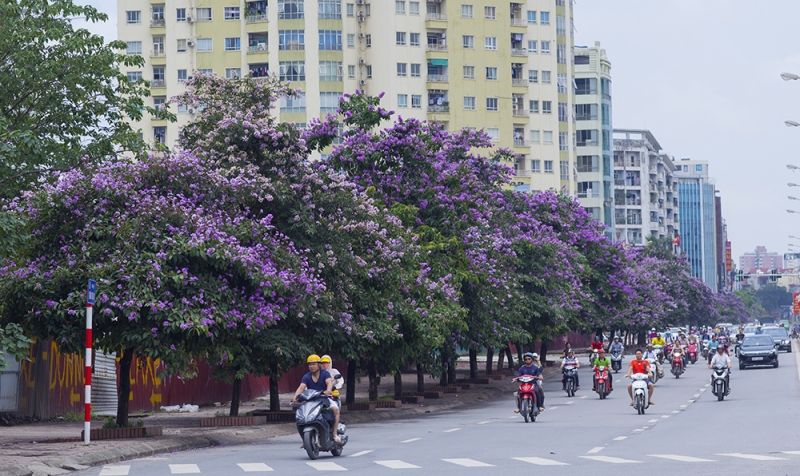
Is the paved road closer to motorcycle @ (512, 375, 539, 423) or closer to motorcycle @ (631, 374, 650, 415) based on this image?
motorcycle @ (512, 375, 539, 423)

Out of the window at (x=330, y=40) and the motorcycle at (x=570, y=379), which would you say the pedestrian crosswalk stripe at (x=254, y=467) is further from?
the window at (x=330, y=40)

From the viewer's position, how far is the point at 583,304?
2916 inches

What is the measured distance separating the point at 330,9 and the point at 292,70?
5.86 metres

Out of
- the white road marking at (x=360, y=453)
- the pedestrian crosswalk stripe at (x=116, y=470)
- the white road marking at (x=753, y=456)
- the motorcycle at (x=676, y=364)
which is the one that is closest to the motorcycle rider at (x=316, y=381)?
the white road marking at (x=360, y=453)

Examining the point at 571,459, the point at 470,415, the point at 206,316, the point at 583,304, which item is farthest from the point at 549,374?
the point at 571,459

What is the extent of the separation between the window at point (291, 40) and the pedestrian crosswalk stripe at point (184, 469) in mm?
92401

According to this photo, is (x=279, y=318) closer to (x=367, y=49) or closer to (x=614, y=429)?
(x=614, y=429)

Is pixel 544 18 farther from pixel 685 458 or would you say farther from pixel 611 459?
pixel 685 458

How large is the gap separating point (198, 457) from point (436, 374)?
80.5 ft

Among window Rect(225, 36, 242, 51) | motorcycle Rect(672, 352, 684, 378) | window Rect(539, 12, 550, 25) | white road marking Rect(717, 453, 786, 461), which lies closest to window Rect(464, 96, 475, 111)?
window Rect(539, 12, 550, 25)

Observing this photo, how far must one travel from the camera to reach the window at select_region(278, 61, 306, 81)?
112625 millimetres

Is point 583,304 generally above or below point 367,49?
below

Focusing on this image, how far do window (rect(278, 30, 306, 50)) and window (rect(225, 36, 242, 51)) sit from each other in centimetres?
306

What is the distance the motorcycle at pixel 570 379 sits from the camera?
1986 inches
